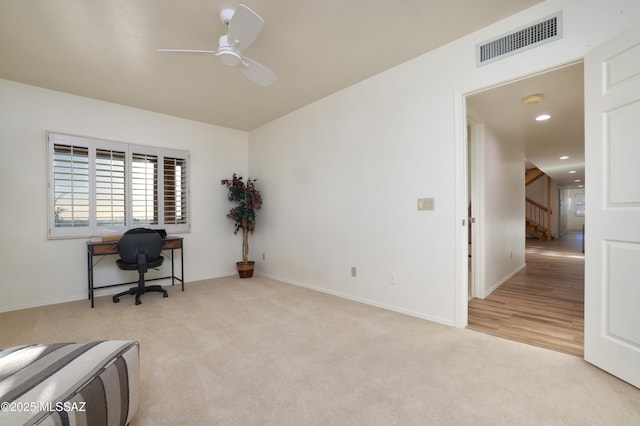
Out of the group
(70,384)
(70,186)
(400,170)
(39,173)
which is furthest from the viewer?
(70,186)

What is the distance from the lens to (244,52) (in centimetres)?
276

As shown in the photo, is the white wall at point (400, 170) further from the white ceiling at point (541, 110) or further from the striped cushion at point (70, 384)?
the striped cushion at point (70, 384)

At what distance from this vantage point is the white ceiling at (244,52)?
7.16 feet

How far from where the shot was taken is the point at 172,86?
3.48m

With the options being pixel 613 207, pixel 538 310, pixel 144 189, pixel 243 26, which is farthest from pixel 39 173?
pixel 538 310

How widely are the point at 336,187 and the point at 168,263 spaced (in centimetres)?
295

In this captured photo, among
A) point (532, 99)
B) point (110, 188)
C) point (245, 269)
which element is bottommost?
point (245, 269)

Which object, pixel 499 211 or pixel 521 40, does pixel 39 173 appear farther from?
pixel 499 211

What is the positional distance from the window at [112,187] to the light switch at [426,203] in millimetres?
3666

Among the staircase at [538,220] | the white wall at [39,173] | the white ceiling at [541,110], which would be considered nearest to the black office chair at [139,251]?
the white wall at [39,173]

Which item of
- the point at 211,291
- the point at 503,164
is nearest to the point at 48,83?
the point at 211,291

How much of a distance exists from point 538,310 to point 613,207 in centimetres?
177

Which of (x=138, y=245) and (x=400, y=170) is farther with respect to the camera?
(x=138, y=245)

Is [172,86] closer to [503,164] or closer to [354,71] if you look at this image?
[354,71]
